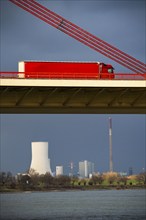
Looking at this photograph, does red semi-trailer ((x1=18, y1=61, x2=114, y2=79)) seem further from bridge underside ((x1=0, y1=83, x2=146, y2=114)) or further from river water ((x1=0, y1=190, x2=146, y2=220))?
river water ((x1=0, y1=190, x2=146, y2=220))

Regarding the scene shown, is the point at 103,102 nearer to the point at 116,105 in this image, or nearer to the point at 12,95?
the point at 116,105

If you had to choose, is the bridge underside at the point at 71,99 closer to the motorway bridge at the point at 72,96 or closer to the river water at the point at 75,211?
the motorway bridge at the point at 72,96

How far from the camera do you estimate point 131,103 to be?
5750 cm

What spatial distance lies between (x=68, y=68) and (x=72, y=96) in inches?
197

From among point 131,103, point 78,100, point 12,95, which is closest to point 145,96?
point 131,103

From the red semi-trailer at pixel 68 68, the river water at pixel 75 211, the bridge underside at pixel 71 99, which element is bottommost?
the river water at pixel 75 211

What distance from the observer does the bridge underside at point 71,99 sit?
54.8m

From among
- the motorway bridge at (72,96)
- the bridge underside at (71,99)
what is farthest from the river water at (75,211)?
the motorway bridge at (72,96)

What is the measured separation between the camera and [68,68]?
198 ft

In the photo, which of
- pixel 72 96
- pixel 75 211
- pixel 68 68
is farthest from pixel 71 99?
pixel 75 211

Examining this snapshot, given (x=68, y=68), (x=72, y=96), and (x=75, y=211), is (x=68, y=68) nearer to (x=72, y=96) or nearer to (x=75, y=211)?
(x=72, y=96)

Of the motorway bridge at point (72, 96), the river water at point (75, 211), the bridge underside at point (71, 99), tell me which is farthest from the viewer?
the river water at point (75, 211)

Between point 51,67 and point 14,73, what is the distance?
698 cm

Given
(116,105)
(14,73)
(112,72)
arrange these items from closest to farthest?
(14,73) < (116,105) < (112,72)
